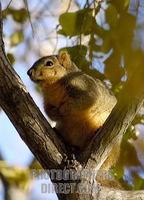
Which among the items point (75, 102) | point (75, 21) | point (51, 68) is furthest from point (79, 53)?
point (51, 68)

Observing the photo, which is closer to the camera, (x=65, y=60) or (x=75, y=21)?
(x=75, y=21)

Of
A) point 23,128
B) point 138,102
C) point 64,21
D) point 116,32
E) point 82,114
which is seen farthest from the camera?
point 82,114

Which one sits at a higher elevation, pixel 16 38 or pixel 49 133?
pixel 16 38

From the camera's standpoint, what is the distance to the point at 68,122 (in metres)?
3.59

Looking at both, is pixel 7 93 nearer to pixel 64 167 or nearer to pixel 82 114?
pixel 64 167

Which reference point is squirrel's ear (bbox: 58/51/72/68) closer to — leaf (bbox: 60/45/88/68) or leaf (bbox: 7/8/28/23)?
leaf (bbox: 60/45/88/68)

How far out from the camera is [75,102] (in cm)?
358

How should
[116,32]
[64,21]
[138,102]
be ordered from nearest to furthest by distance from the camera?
[116,32]
[138,102]
[64,21]

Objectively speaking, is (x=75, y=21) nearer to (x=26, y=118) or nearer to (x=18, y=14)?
(x=26, y=118)

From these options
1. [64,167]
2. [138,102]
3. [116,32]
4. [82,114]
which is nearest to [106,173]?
[82,114]

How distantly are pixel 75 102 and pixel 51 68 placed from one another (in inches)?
25.9

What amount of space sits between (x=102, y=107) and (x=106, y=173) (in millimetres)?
591

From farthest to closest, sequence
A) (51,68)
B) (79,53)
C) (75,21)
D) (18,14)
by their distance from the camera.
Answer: (18,14) < (51,68) < (79,53) < (75,21)

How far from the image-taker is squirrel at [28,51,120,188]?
3.49 meters
